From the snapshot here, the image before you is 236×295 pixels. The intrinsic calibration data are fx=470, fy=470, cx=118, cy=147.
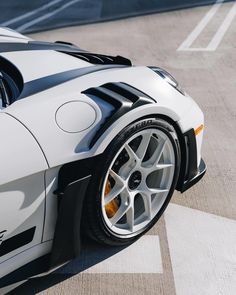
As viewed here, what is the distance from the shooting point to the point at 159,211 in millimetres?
3260

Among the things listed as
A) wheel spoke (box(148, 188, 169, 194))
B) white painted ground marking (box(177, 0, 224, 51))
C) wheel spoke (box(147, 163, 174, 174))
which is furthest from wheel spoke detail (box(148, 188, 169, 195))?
white painted ground marking (box(177, 0, 224, 51))

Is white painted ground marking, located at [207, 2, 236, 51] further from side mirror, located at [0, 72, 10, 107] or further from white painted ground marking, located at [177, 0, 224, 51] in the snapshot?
side mirror, located at [0, 72, 10, 107]

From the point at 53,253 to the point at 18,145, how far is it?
0.70m

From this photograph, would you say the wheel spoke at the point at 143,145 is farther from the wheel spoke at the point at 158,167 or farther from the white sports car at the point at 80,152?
the wheel spoke at the point at 158,167

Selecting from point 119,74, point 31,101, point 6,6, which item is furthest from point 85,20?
point 31,101

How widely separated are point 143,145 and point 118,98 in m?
0.42

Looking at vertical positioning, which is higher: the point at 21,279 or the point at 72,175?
the point at 72,175

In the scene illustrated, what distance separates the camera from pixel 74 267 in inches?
118

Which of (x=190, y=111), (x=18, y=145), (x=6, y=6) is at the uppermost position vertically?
(x=18, y=145)

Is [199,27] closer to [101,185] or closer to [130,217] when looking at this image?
[130,217]

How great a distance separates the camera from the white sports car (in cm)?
237

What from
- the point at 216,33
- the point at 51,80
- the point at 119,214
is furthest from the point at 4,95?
the point at 216,33

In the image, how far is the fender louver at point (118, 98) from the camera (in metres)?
2.61

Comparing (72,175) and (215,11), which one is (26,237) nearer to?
(72,175)
